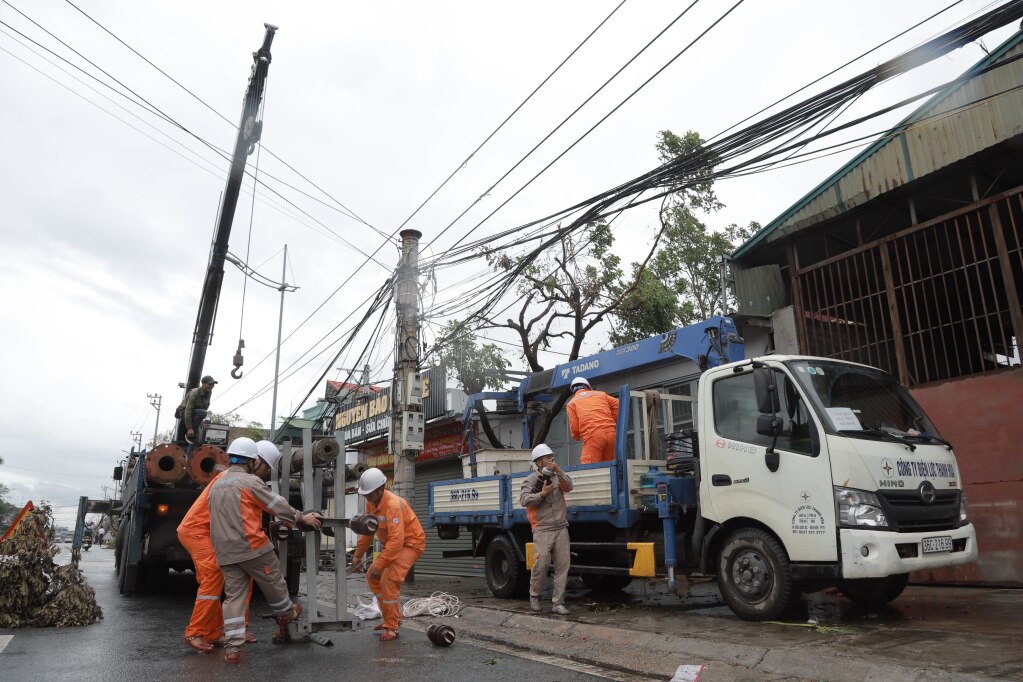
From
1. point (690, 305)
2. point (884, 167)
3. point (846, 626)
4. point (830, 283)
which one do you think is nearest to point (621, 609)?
point (846, 626)

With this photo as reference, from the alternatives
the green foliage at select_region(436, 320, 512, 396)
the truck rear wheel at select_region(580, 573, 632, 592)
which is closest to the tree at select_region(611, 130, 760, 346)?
the green foliage at select_region(436, 320, 512, 396)

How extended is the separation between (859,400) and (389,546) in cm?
419

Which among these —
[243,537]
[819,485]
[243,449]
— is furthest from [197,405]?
[819,485]

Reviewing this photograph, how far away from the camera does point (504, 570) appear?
915cm

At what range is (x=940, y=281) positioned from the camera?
10.3 m

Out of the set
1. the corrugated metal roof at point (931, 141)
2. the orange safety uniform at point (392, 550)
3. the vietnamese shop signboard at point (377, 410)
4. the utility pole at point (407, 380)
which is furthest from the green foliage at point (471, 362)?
the orange safety uniform at point (392, 550)

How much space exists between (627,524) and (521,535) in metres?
1.98

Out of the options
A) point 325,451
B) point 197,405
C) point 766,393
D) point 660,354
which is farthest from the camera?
point 197,405

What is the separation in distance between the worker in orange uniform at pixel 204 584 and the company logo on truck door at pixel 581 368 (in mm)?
4980

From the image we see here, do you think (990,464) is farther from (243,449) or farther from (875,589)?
(243,449)

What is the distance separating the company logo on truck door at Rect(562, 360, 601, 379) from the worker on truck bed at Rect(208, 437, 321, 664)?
4.84 meters

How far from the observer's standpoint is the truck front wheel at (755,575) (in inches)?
240

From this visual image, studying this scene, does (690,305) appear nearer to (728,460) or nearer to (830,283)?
(830,283)

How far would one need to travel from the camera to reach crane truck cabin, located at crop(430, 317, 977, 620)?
19.2 feet
